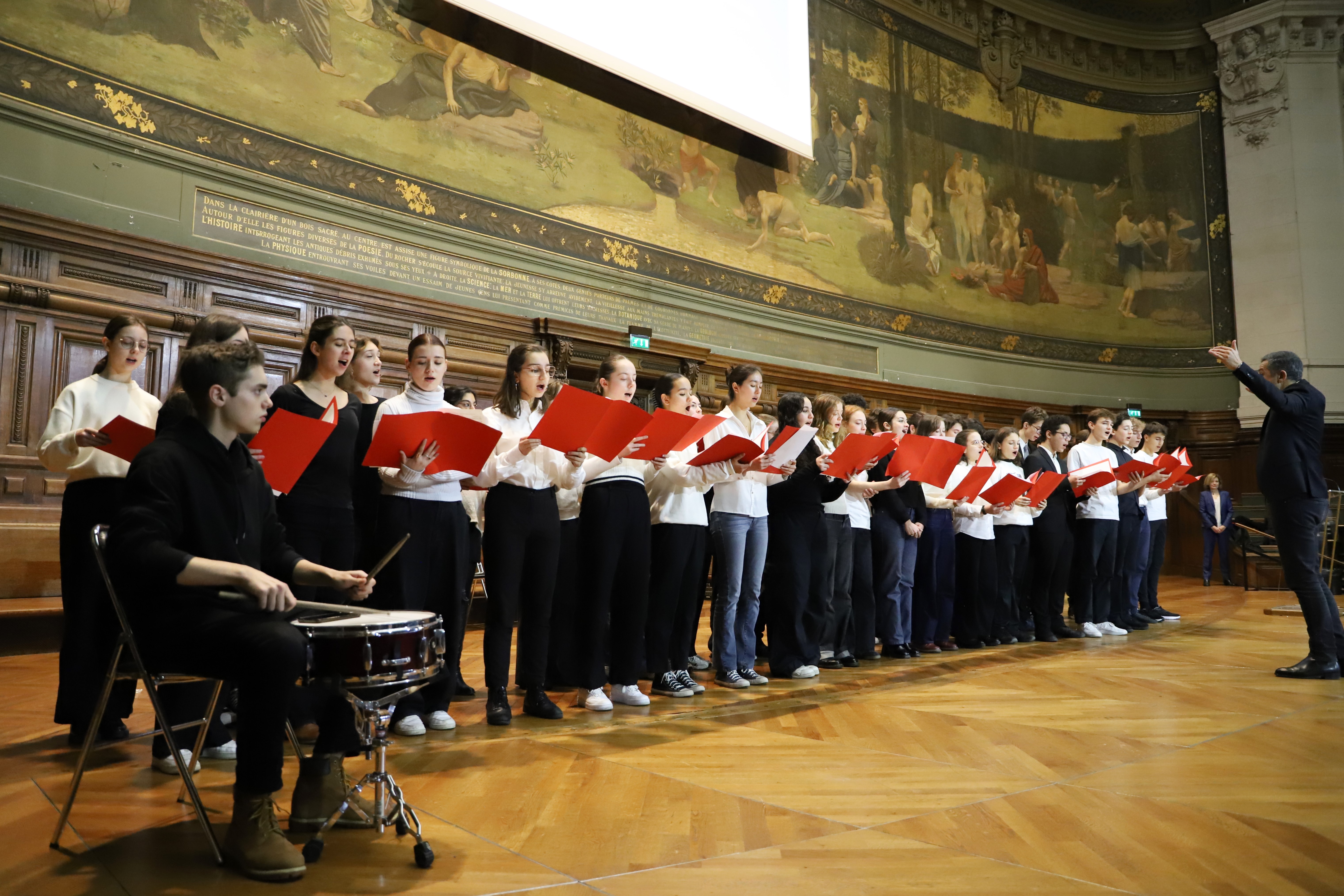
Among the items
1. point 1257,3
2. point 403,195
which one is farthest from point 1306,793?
point 1257,3

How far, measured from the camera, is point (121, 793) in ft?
9.41

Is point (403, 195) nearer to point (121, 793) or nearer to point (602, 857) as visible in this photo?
point (121, 793)

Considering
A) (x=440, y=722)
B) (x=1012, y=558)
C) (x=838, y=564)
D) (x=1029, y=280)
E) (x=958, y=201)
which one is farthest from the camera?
(x=1029, y=280)

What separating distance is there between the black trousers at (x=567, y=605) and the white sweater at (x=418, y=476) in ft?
2.23

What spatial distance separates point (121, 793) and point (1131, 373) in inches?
605

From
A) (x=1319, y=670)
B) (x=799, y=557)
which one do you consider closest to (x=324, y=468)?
(x=799, y=557)

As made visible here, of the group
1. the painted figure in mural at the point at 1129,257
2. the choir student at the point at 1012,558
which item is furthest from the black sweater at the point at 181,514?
the painted figure in mural at the point at 1129,257

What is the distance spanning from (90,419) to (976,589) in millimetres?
5393

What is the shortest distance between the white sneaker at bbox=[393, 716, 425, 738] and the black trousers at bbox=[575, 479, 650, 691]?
32.4 inches

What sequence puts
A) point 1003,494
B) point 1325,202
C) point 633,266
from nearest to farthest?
1. point 1003,494
2. point 633,266
3. point 1325,202

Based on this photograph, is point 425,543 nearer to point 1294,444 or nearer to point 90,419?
point 90,419

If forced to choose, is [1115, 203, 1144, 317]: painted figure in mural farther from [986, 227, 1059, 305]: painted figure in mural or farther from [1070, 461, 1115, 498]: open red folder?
[1070, 461, 1115, 498]: open red folder

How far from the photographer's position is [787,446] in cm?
448

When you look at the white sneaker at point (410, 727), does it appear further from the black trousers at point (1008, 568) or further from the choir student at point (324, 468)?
the black trousers at point (1008, 568)
